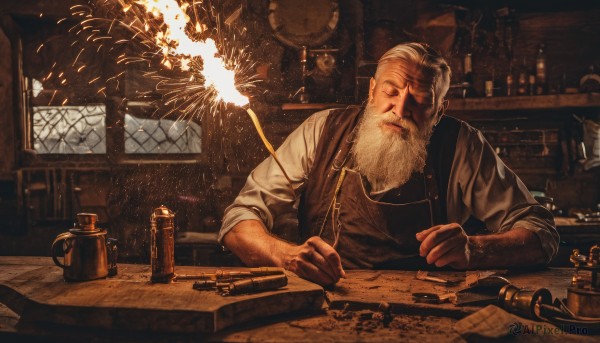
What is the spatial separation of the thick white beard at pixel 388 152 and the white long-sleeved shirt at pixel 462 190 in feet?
1.02

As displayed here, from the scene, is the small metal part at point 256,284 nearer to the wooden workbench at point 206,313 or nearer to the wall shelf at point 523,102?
the wooden workbench at point 206,313

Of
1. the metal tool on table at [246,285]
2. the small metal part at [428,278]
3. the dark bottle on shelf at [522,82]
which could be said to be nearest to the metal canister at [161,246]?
the metal tool on table at [246,285]

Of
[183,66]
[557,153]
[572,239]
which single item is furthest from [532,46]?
[183,66]

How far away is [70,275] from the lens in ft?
7.88

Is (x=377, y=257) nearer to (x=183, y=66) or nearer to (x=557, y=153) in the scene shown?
(x=183, y=66)

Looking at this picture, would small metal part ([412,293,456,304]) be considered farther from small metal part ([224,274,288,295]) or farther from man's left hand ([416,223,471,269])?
small metal part ([224,274,288,295])

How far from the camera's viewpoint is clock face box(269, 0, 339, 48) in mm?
6262

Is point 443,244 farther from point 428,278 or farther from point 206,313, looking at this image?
point 206,313

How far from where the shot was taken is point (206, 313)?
1930mm

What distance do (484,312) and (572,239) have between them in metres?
4.09

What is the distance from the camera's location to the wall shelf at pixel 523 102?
19.2ft

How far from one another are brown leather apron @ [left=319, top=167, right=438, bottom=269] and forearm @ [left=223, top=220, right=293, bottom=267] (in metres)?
0.56

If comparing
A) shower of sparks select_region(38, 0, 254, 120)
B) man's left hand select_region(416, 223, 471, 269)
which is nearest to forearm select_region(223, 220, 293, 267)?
man's left hand select_region(416, 223, 471, 269)

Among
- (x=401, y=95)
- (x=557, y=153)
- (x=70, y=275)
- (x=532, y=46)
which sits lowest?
(x=70, y=275)
